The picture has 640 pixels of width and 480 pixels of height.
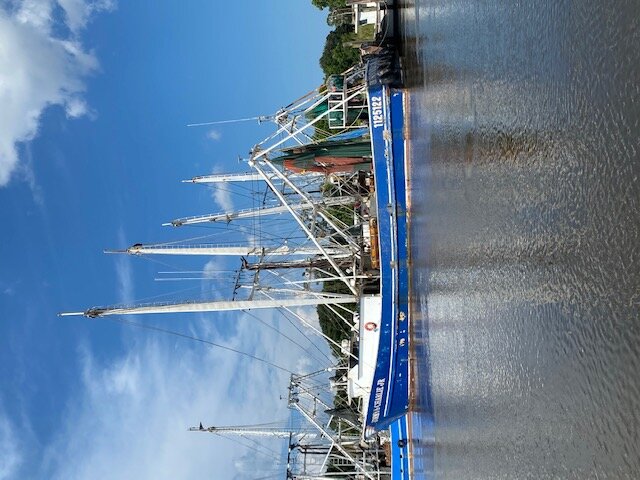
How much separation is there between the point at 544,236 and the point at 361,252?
52.6 ft

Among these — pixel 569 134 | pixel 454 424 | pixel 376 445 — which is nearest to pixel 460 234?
pixel 454 424

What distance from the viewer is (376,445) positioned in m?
29.9

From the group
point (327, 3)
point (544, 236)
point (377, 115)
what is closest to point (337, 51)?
point (327, 3)

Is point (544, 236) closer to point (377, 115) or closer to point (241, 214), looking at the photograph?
point (377, 115)

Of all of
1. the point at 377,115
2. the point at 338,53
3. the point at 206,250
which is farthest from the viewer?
the point at 338,53

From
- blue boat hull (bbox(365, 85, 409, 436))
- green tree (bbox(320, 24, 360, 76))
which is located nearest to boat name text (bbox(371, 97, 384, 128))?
blue boat hull (bbox(365, 85, 409, 436))

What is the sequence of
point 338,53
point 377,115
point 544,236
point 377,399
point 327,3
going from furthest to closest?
point 338,53
point 327,3
point 377,399
point 377,115
point 544,236

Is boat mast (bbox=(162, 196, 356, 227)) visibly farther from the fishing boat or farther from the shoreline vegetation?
the shoreline vegetation

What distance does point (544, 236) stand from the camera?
837 centimetres

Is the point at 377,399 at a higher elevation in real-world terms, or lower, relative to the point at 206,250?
lower

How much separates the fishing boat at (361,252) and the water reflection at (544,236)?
517 centimetres

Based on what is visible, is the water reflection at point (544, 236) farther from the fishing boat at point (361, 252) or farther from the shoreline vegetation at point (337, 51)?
the shoreline vegetation at point (337, 51)

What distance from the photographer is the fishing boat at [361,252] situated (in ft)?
66.5

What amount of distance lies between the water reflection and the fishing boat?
204 inches
